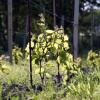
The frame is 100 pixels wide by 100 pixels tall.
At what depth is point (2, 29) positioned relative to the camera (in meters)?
18.8

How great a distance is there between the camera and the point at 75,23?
28.8 feet

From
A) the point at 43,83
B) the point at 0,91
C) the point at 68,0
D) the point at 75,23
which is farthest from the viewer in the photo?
the point at 68,0

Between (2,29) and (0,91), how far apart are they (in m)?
14.5

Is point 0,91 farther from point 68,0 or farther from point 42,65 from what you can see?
point 68,0

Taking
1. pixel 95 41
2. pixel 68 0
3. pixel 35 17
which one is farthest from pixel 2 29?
pixel 95 41

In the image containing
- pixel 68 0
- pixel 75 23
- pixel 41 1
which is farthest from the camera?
pixel 68 0

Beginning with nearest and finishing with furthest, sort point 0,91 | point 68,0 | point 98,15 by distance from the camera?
point 0,91 → point 68,0 → point 98,15

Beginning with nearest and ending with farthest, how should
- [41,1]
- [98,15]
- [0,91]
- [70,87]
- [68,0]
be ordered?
[0,91], [70,87], [41,1], [68,0], [98,15]

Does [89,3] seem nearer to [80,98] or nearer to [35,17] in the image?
[35,17]

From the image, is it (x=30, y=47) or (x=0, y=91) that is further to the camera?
(x=30, y=47)

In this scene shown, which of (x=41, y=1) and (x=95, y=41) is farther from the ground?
(x=41, y=1)

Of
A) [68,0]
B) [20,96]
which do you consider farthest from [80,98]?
[68,0]

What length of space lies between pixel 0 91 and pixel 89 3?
56.2ft

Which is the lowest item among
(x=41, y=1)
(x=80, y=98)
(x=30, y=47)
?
(x=80, y=98)
